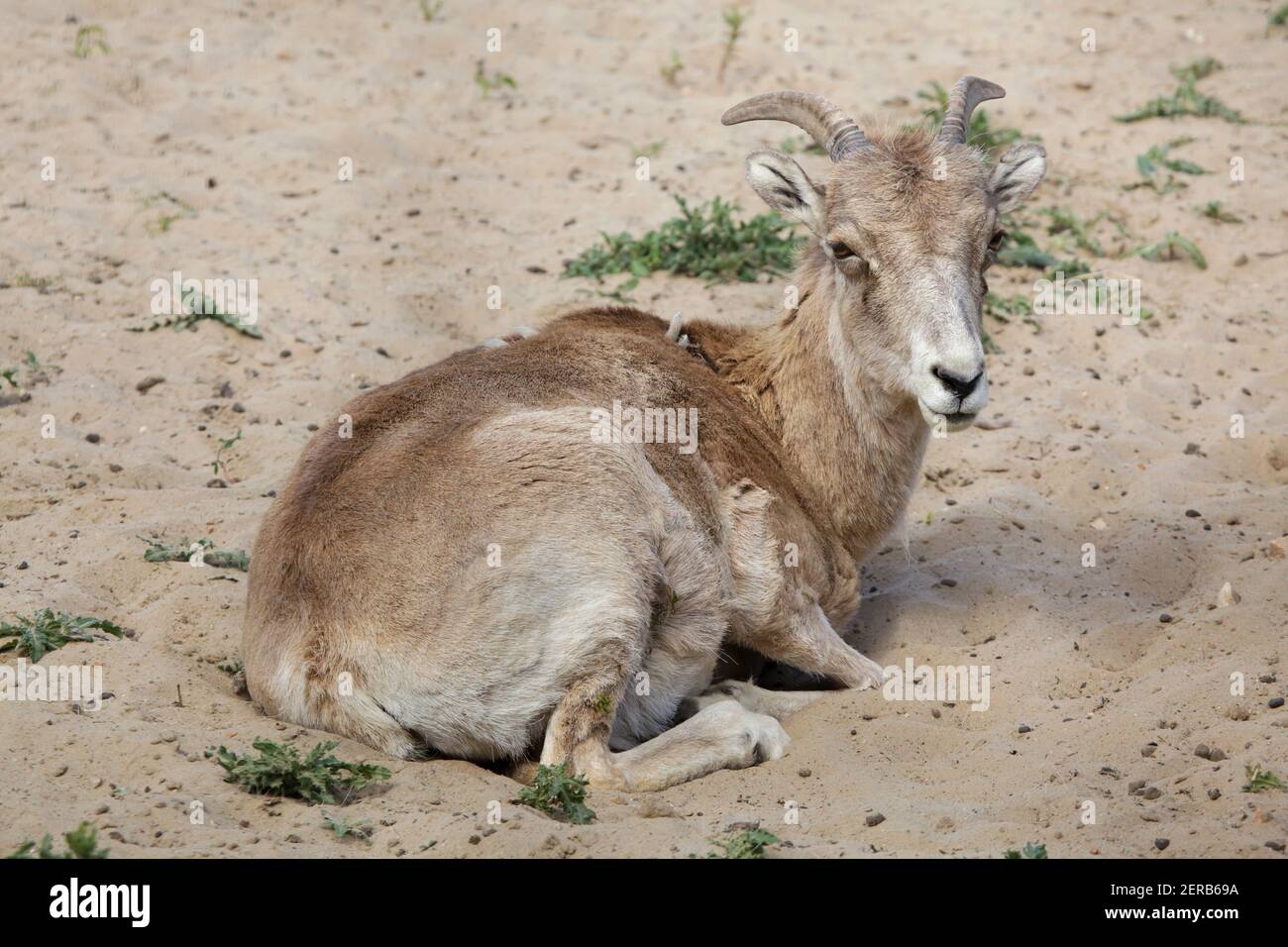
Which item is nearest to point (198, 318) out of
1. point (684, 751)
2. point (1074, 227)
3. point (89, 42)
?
point (89, 42)

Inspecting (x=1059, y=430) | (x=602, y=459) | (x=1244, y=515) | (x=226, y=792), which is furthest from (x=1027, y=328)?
(x=226, y=792)

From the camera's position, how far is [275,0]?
46.2ft

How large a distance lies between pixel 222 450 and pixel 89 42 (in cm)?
614

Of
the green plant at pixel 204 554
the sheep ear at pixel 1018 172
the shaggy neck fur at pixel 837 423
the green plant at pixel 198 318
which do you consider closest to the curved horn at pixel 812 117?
the shaggy neck fur at pixel 837 423

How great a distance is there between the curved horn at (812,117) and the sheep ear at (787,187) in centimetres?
23

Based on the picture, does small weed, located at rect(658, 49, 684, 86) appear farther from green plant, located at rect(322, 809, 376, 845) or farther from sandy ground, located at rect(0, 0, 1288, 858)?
green plant, located at rect(322, 809, 376, 845)

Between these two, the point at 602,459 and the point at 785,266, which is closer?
the point at 602,459

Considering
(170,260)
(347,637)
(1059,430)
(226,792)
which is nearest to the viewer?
(226,792)

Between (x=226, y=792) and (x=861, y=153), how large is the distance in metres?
4.34

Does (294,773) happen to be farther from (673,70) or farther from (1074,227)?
(673,70)

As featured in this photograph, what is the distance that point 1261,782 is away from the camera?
5441 millimetres

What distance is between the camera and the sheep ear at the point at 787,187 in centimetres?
730

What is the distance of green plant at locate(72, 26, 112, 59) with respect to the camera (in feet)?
40.8

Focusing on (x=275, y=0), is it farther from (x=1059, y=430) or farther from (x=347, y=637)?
(x=347, y=637)
